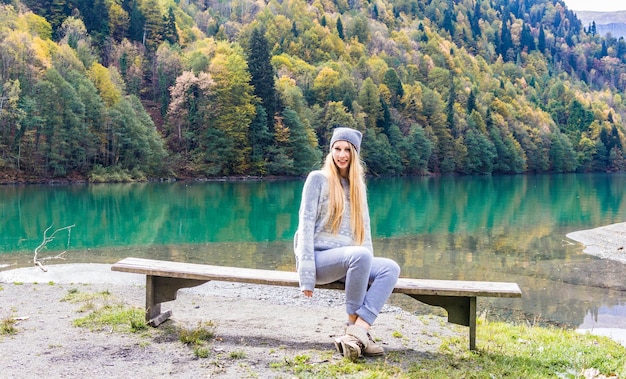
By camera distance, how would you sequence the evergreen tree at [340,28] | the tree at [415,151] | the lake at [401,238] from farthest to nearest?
the evergreen tree at [340,28], the tree at [415,151], the lake at [401,238]

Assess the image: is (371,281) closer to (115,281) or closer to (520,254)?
(115,281)

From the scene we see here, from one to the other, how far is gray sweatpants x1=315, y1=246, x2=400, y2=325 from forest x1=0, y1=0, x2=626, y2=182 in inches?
1983

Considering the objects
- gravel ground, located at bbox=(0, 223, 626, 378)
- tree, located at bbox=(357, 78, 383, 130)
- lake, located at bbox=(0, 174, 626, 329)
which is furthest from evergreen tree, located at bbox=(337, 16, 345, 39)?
gravel ground, located at bbox=(0, 223, 626, 378)

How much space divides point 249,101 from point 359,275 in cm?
6346

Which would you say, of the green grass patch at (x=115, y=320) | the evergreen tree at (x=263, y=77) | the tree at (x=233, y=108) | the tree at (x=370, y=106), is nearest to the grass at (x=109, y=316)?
the green grass patch at (x=115, y=320)

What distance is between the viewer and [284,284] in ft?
18.4

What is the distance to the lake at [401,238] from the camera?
44.2ft

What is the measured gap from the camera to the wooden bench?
5.52m

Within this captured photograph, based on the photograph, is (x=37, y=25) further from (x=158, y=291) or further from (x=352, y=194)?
(x=352, y=194)

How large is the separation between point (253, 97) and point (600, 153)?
89336 mm

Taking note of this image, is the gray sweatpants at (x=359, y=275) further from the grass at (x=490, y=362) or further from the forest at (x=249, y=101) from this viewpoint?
the forest at (x=249, y=101)

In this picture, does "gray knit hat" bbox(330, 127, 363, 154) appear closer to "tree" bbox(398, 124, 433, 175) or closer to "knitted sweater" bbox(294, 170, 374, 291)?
"knitted sweater" bbox(294, 170, 374, 291)

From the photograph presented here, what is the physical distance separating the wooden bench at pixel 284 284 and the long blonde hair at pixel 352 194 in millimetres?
602

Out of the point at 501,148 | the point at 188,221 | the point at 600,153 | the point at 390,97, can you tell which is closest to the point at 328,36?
the point at 390,97
